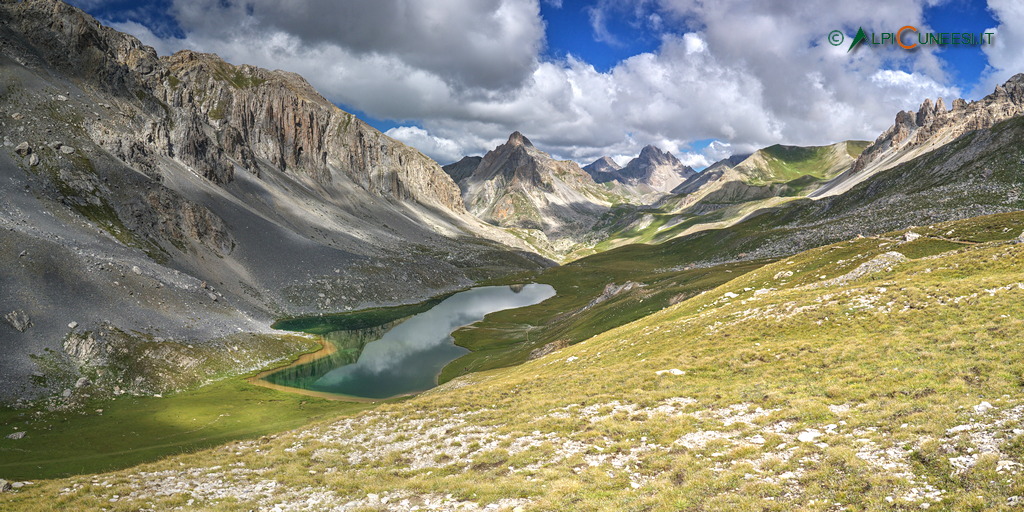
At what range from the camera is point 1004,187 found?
106812 millimetres

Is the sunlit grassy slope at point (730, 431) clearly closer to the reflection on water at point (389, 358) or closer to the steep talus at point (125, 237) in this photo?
the reflection on water at point (389, 358)

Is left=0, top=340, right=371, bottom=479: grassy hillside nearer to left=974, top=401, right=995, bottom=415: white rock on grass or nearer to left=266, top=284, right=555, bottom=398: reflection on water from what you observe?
left=266, top=284, right=555, bottom=398: reflection on water

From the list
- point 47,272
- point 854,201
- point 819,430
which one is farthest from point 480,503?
point 854,201

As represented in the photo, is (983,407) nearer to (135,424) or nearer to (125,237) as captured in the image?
(135,424)

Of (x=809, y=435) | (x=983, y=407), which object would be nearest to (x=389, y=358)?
(x=809, y=435)

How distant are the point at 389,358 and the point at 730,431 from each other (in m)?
80.6

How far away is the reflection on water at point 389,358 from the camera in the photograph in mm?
76438

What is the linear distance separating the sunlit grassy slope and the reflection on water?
40372 millimetres

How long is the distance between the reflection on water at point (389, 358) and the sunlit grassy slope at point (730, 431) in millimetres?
40372

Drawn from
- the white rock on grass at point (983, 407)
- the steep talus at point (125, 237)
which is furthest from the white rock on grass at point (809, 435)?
the steep talus at point (125, 237)

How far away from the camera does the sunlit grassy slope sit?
608 inches

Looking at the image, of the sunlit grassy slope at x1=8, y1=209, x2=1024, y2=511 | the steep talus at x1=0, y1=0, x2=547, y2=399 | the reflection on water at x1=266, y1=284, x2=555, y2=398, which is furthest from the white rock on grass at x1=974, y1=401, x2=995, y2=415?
the steep talus at x1=0, y1=0, x2=547, y2=399

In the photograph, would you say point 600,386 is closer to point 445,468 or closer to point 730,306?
point 445,468

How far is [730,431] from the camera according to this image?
71.2ft
